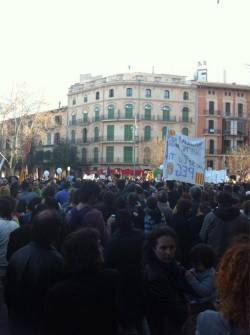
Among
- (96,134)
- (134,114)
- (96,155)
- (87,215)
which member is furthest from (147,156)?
(87,215)

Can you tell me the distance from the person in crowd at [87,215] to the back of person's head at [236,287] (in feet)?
11.8

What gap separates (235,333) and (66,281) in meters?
1.20

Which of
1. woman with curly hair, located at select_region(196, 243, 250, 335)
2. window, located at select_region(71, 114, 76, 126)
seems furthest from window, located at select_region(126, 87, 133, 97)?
woman with curly hair, located at select_region(196, 243, 250, 335)

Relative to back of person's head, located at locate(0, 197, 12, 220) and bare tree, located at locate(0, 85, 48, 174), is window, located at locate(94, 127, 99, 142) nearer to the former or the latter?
bare tree, located at locate(0, 85, 48, 174)

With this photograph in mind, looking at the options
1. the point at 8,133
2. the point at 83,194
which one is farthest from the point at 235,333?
the point at 8,133

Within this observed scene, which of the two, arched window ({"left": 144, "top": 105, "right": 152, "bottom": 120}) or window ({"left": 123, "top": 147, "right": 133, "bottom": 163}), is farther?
arched window ({"left": 144, "top": 105, "right": 152, "bottom": 120})

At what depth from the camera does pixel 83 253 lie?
10.6 feet

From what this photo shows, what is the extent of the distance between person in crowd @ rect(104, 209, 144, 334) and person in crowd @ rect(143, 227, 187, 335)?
577mm

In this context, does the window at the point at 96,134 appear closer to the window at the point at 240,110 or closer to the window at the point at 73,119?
the window at the point at 73,119

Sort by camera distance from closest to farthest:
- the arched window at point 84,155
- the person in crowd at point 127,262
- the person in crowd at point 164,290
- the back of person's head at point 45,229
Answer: the person in crowd at point 164,290 → the back of person's head at point 45,229 → the person in crowd at point 127,262 → the arched window at point 84,155

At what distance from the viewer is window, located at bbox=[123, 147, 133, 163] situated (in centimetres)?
6631

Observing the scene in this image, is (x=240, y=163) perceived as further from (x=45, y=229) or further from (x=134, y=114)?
(x=45, y=229)

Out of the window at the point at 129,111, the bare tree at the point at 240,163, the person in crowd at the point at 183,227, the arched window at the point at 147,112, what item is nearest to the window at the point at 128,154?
the window at the point at 129,111

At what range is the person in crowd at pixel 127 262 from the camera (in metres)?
4.55
